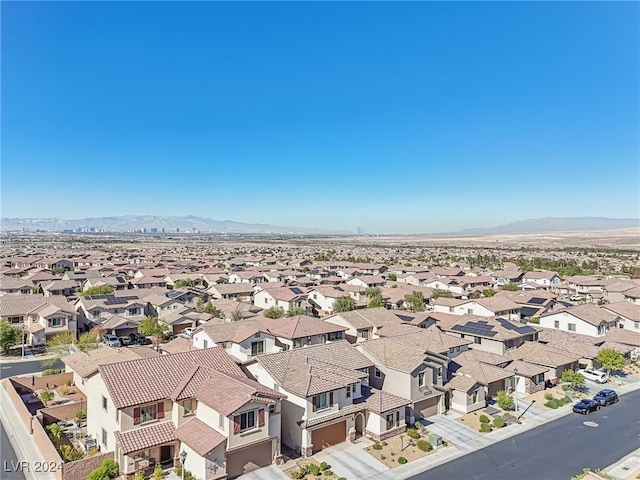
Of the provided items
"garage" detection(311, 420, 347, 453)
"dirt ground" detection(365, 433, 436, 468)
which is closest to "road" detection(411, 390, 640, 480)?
"dirt ground" detection(365, 433, 436, 468)

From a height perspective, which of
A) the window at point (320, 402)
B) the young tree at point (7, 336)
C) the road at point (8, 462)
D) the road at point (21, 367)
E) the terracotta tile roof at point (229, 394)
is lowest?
the road at point (21, 367)

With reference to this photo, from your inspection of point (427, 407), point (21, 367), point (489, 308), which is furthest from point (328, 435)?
point (489, 308)

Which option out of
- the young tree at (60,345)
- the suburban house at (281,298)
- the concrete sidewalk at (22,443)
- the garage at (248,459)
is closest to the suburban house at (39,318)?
the young tree at (60,345)

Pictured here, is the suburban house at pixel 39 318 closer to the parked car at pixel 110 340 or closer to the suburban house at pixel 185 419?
the parked car at pixel 110 340

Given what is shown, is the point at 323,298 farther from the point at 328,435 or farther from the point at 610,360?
the point at 328,435

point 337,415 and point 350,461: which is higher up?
point 337,415
